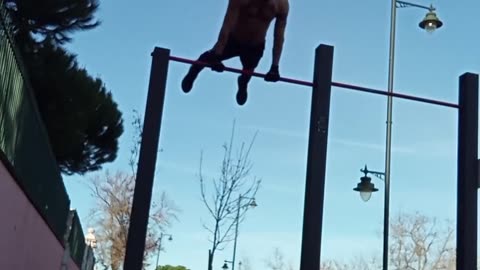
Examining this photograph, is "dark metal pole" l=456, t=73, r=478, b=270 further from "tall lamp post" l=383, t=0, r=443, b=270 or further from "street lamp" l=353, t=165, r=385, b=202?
"street lamp" l=353, t=165, r=385, b=202

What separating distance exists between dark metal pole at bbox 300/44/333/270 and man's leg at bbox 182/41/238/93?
0.77m

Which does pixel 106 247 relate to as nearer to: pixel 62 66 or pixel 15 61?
pixel 62 66

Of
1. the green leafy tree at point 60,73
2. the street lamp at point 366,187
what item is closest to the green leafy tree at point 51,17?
the green leafy tree at point 60,73

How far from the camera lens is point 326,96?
21.5ft

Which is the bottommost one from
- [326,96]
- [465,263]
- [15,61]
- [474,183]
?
[465,263]

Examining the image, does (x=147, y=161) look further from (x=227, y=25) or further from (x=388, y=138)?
(x=388, y=138)

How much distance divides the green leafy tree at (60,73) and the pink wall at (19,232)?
3690mm

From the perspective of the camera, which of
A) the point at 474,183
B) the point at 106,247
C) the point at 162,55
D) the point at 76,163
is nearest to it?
the point at 162,55

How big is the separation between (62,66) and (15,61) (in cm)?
789

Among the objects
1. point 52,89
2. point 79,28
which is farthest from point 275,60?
point 79,28

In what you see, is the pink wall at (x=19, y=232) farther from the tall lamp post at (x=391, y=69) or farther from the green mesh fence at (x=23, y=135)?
the tall lamp post at (x=391, y=69)

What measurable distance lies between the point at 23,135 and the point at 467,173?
487cm

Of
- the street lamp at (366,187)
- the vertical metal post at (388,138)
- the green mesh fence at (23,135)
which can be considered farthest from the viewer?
the street lamp at (366,187)

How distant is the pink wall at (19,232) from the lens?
7676mm
